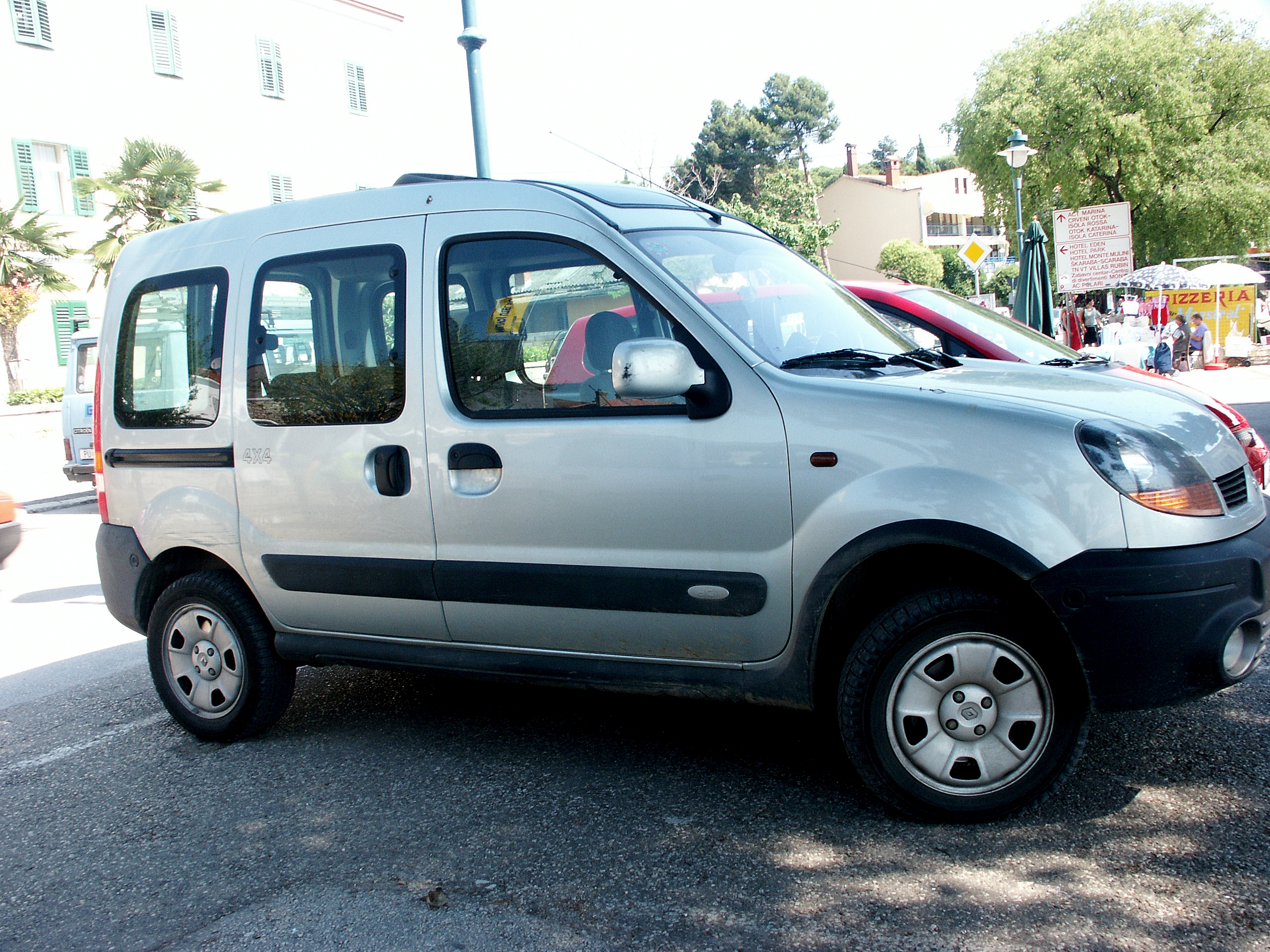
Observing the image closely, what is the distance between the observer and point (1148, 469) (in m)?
2.87

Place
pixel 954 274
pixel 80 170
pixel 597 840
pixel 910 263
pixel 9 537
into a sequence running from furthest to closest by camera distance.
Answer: pixel 954 274, pixel 910 263, pixel 80 170, pixel 9 537, pixel 597 840

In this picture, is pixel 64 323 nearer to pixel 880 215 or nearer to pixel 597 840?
pixel 597 840

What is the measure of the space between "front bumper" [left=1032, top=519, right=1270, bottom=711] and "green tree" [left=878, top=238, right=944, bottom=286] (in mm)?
59756

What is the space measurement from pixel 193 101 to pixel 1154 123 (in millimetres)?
29315

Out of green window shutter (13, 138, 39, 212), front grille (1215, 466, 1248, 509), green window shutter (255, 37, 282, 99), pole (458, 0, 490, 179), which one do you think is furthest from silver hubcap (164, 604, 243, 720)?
green window shutter (255, 37, 282, 99)

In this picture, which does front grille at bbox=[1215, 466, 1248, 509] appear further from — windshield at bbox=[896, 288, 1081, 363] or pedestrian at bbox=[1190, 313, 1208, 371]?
pedestrian at bbox=[1190, 313, 1208, 371]

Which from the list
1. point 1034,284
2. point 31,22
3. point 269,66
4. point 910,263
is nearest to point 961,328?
point 1034,284

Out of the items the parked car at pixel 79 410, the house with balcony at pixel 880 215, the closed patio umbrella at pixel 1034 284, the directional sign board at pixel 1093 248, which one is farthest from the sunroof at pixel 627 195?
the house with balcony at pixel 880 215

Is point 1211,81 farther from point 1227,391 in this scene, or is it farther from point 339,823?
point 339,823

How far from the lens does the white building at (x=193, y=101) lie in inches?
1049

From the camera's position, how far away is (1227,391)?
18266 millimetres

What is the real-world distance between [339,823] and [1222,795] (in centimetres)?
278

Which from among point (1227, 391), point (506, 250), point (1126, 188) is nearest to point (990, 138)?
point (1126, 188)

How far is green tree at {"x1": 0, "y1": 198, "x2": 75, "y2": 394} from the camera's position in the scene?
2420 cm
